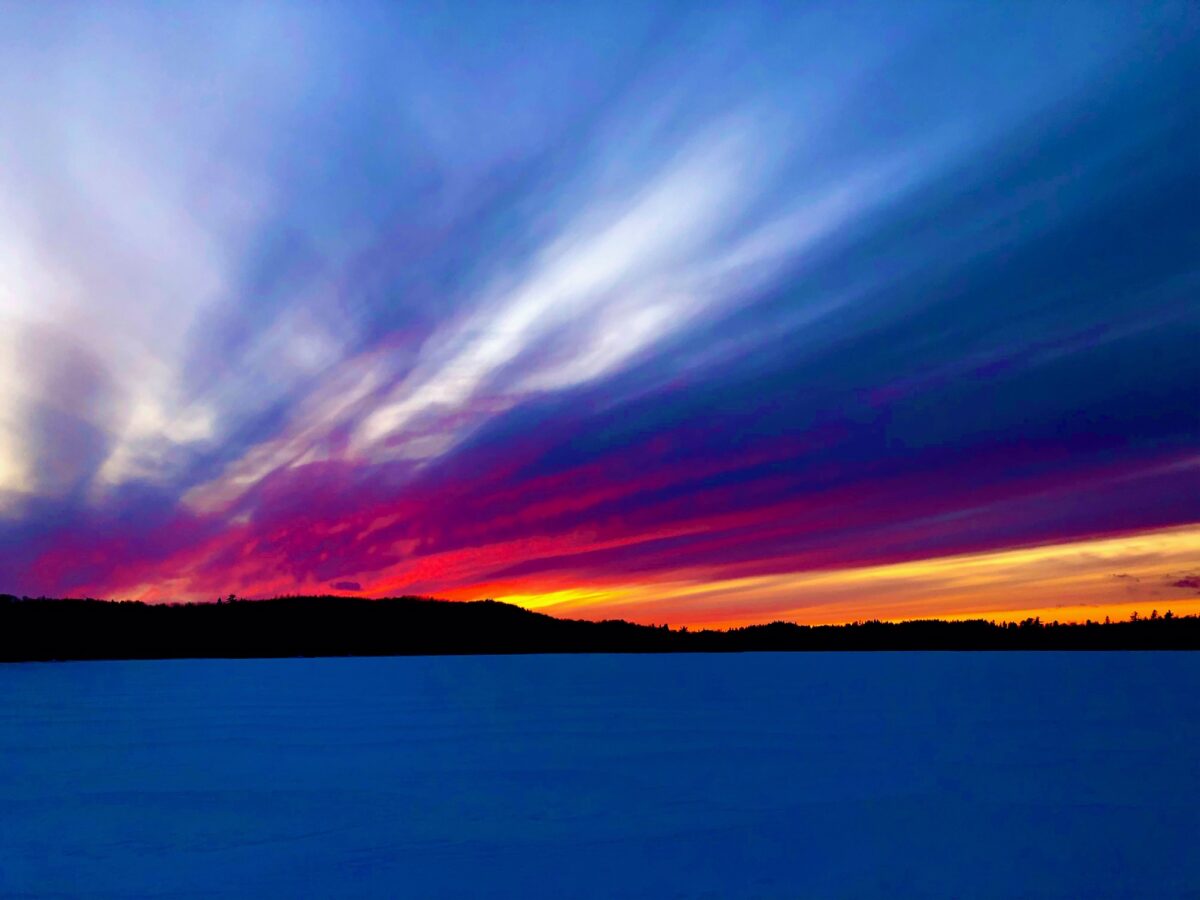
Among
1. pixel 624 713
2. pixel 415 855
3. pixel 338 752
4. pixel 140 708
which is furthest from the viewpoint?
pixel 140 708

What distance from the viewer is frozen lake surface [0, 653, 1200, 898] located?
1723 cm

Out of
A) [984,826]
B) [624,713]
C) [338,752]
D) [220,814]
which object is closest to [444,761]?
[338,752]

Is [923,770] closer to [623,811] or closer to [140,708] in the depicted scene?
[623,811]

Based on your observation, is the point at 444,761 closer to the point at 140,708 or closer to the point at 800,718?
the point at 800,718

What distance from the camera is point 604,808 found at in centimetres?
2350

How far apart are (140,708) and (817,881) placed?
5645 cm

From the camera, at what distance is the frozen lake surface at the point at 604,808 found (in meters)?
17.2

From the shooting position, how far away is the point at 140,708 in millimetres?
60594

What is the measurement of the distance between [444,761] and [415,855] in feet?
47.1

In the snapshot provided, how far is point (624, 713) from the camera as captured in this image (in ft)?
177

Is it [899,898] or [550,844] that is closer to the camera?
[899,898]

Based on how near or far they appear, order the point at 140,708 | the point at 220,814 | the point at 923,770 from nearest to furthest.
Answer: the point at 220,814 < the point at 923,770 < the point at 140,708

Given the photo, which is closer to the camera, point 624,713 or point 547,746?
point 547,746

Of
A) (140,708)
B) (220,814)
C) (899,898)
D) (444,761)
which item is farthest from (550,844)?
(140,708)
